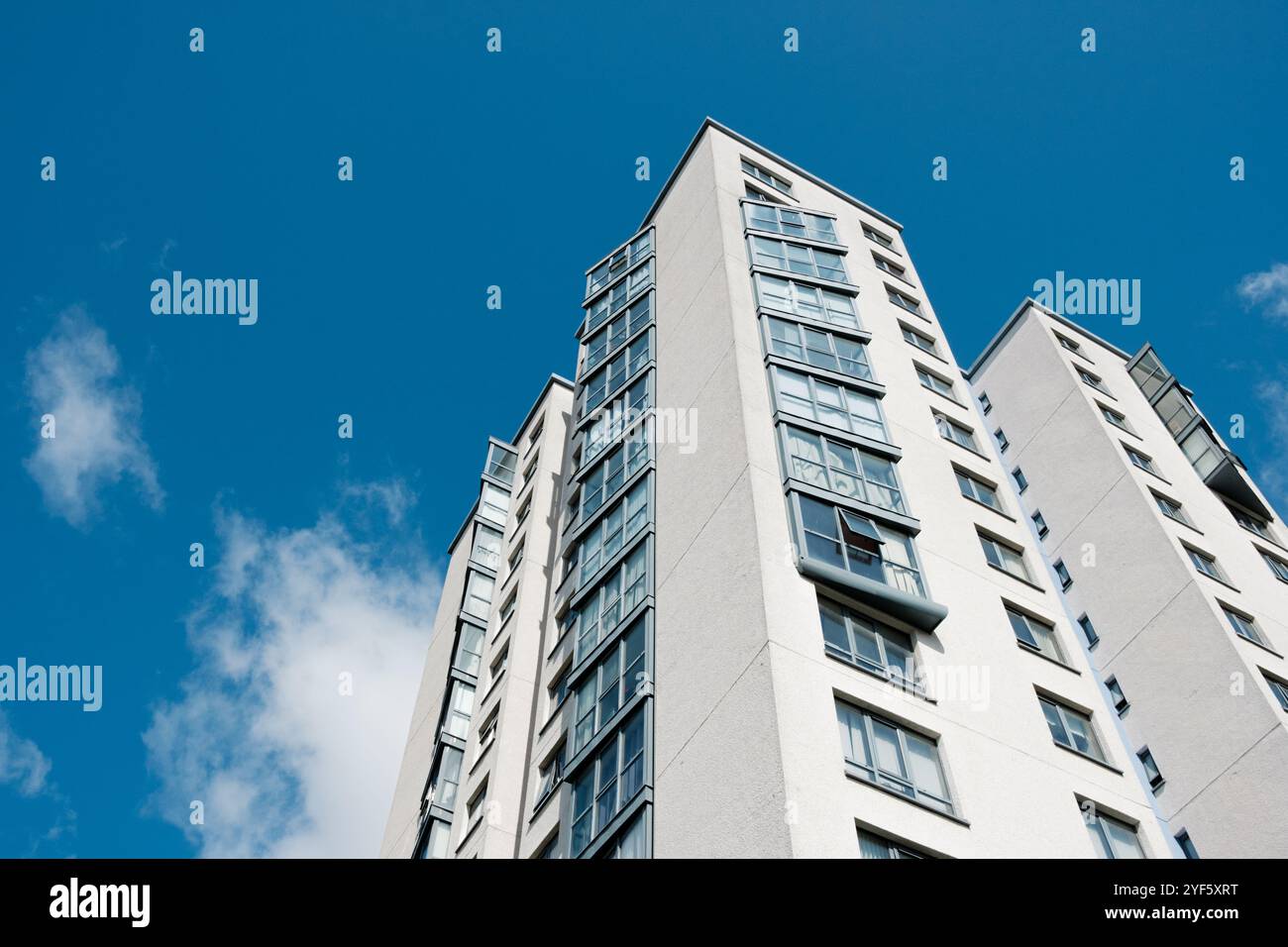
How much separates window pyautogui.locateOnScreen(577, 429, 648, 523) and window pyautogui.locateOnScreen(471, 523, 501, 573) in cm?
1162

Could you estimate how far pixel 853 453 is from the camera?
2653cm

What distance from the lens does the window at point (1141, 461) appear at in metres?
41.3

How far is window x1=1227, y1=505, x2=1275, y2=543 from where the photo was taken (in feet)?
137

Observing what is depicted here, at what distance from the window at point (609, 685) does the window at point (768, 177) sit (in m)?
23.5

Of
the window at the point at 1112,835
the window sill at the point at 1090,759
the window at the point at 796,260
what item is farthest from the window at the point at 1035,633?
the window at the point at 796,260

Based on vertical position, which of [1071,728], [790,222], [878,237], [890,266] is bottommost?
[1071,728]

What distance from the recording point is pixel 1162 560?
35375 millimetres

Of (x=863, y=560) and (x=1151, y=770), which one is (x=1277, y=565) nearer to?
(x=1151, y=770)

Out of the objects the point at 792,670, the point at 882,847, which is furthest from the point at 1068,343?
the point at 882,847

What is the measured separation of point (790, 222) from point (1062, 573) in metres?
15.8
